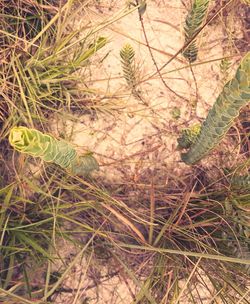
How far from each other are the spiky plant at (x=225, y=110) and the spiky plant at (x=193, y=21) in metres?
0.25

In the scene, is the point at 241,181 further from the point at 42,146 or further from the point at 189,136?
the point at 42,146

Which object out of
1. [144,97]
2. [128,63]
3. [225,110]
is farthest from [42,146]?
[144,97]

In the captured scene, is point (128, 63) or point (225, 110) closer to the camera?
point (225, 110)

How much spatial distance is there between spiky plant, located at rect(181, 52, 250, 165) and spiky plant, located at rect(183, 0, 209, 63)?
253 mm

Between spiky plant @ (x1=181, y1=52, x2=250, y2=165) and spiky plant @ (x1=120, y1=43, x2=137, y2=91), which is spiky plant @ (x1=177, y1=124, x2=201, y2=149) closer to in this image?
spiky plant @ (x1=181, y1=52, x2=250, y2=165)

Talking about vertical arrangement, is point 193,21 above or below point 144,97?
above

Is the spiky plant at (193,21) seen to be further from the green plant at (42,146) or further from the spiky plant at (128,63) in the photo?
the green plant at (42,146)

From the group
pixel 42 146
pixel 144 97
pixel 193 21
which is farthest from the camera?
pixel 144 97

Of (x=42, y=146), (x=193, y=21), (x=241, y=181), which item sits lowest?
(x=42, y=146)

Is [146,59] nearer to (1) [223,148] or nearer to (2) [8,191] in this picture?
(1) [223,148]

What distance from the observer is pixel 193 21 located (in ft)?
3.09

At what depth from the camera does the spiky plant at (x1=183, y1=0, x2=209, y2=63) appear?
2.95ft

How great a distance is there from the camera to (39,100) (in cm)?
107

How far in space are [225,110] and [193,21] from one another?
0.35m
